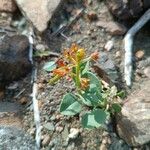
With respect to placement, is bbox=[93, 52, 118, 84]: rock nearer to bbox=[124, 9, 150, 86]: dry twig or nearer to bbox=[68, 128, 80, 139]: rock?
bbox=[124, 9, 150, 86]: dry twig

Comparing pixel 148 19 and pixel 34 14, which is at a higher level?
pixel 34 14

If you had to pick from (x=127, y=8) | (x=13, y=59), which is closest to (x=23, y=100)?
(x=13, y=59)

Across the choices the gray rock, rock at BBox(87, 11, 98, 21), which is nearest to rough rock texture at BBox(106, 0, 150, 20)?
rock at BBox(87, 11, 98, 21)

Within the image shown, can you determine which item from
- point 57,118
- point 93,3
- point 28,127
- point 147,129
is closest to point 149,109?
point 147,129

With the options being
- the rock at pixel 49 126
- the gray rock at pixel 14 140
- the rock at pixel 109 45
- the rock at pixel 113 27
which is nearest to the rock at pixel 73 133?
the rock at pixel 49 126

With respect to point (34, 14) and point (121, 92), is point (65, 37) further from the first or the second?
point (121, 92)

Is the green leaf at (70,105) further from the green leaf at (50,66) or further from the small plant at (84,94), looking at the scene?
the green leaf at (50,66)
